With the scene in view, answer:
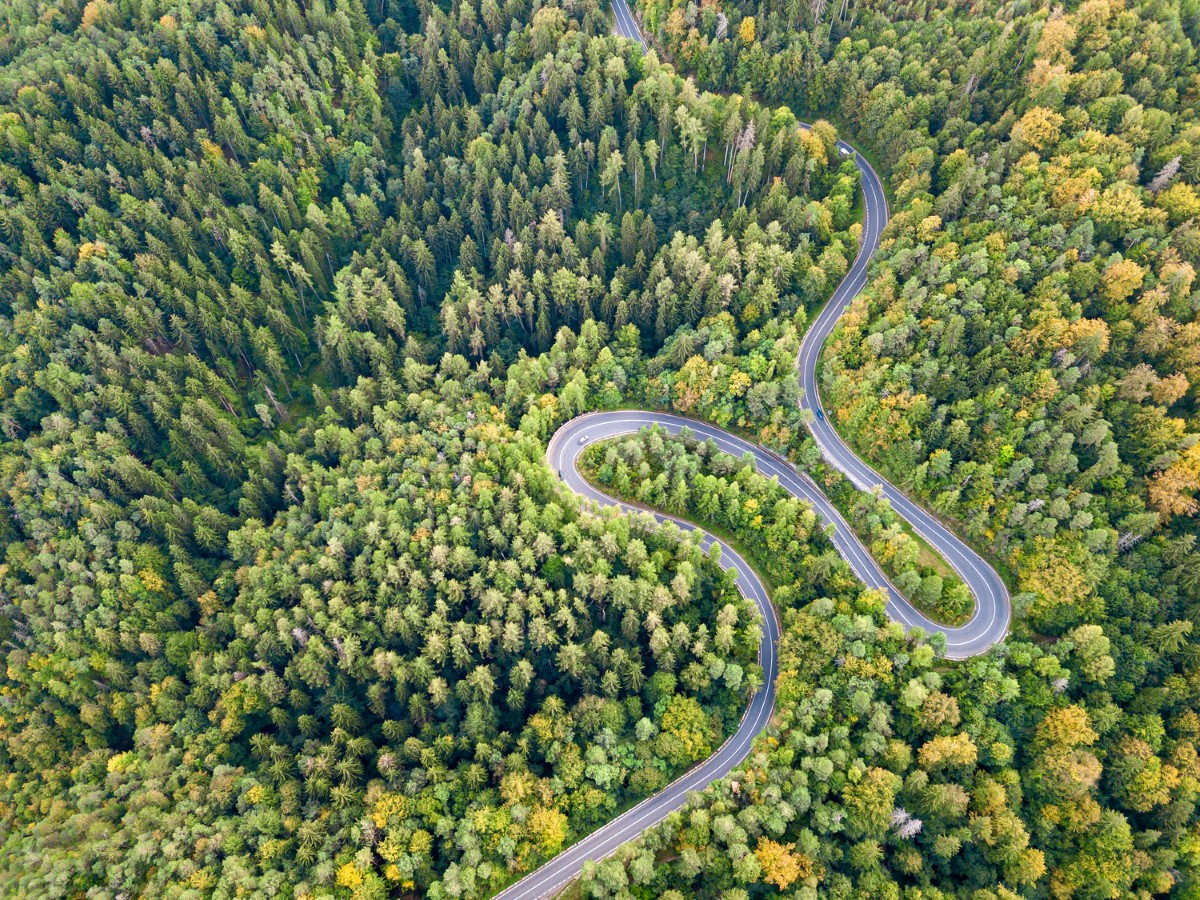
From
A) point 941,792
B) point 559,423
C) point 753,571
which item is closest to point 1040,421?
point 753,571

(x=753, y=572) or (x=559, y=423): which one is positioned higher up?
(x=559, y=423)

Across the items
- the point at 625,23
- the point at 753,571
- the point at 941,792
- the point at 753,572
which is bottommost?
the point at 941,792

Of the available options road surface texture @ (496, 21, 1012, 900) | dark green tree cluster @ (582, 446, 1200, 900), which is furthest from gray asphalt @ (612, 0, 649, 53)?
dark green tree cluster @ (582, 446, 1200, 900)

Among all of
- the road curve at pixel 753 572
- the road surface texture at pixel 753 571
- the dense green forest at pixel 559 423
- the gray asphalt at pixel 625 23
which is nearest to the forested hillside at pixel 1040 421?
the dense green forest at pixel 559 423

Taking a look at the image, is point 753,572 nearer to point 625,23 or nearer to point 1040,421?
point 1040,421

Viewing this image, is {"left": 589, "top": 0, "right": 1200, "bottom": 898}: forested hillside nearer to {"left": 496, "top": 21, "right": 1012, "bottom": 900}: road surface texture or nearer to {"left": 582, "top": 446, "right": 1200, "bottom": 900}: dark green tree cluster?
{"left": 582, "top": 446, "right": 1200, "bottom": 900}: dark green tree cluster

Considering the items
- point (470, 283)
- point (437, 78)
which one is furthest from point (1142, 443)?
point (437, 78)
